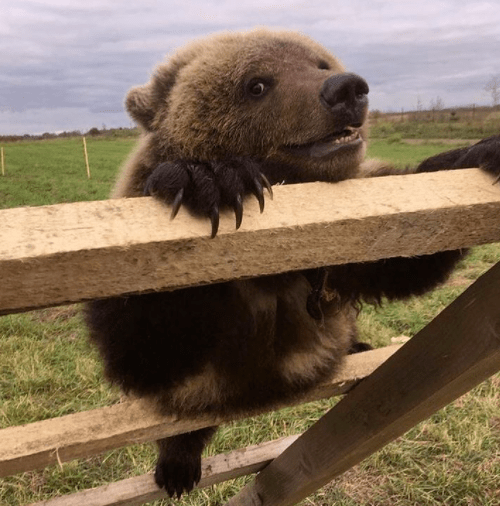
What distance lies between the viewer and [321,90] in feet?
6.69

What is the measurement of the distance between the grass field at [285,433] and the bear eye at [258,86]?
0.82m

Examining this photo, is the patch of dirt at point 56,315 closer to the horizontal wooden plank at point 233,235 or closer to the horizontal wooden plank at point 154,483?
the horizontal wooden plank at point 154,483

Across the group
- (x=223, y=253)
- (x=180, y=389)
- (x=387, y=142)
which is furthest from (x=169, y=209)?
(x=387, y=142)

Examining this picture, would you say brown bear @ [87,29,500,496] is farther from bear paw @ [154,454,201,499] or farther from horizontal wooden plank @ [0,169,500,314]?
horizontal wooden plank @ [0,169,500,314]

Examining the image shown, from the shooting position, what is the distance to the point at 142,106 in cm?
246

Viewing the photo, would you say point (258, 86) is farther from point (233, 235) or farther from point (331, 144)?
point (233, 235)

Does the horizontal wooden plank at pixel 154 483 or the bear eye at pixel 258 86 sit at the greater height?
the bear eye at pixel 258 86

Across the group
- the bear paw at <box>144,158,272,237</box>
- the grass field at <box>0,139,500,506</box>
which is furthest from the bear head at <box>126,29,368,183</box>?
the grass field at <box>0,139,500,506</box>

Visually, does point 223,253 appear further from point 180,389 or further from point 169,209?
point 180,389

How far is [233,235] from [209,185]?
336 mm

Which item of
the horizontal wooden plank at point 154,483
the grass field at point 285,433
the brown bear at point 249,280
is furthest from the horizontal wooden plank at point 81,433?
the horizontal wooden plank at point 154,483

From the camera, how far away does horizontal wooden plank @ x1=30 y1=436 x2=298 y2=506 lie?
2.60 meters

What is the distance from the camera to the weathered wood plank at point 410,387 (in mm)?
1215

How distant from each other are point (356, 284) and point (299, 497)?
2.75 feet
